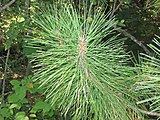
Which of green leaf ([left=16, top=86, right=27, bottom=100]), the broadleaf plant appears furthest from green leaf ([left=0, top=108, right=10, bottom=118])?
the broadleaf plant

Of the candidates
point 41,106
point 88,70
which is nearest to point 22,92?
point 41,106

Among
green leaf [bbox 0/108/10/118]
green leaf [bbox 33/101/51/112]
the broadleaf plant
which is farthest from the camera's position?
green leaf [bbox 0/108/10/118]

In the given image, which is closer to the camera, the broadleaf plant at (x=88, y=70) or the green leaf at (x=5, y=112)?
the broadleaf plant at (x=88, y=70)

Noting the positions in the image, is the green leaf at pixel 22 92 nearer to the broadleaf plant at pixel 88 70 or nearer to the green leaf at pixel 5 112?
the green leaf at pixel 5 112

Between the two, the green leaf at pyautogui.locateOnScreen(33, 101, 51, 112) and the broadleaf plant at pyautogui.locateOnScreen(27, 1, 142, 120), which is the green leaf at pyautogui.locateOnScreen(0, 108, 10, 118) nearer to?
the green leaf at pyautogui.locateOnScreen(33, 101, 51, 112)

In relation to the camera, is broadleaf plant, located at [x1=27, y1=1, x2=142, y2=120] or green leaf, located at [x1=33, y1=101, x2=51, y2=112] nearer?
broadleaf plant, located at [x1=27, y1=1, x2=142, y2=120]

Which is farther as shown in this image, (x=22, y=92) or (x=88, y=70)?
(x=22, y=92)

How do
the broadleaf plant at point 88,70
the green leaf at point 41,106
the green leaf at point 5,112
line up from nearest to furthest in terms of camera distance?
the broadleaf plant at point 88,70, the green leaf at point 41,106, the green leaf at point 5,112

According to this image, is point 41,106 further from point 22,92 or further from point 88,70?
point 88,70

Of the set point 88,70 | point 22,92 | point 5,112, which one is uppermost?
point 88,70

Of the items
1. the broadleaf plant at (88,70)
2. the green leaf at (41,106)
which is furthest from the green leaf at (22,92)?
the broadleaf plant at (88,70)

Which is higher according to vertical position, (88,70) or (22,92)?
(88,70)

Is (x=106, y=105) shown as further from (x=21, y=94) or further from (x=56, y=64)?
(x=21, y=94)

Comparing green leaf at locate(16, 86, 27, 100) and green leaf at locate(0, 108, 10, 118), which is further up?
green leaf at locate(16, 86, 27, 100)
